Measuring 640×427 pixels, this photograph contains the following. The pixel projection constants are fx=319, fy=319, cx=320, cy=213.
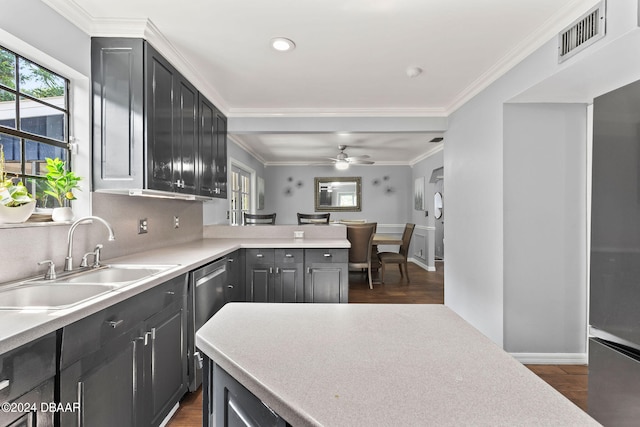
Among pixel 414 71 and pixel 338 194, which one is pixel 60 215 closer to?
pixel 414 71

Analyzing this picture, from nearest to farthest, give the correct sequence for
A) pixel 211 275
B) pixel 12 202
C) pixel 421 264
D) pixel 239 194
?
pixel 12 202 → pixel 211 275 → pixel 239 194 → pixel 421 264

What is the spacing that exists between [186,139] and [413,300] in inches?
137

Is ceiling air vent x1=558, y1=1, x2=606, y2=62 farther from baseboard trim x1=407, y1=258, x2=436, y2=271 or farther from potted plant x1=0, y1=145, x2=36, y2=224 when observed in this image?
baseboard trim x1=407, y1=258, x2=436, y2=271

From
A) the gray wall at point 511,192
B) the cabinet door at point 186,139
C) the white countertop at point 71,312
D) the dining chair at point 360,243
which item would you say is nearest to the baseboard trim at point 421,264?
the dining chair at point 360,243

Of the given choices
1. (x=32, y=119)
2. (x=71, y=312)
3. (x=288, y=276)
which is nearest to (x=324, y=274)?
(x=288, y=276)

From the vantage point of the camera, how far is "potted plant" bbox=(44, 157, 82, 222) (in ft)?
5.48

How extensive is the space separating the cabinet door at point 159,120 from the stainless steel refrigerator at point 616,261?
2513 mm

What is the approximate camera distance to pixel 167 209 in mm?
2875

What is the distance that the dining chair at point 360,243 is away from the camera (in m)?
4.77

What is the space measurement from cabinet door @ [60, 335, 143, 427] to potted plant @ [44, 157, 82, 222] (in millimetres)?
792

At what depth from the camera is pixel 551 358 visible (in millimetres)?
2574

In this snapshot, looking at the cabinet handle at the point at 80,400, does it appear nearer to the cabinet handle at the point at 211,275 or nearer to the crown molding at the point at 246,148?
the cabinet handle at the point at 211,275

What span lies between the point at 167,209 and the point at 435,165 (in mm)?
4908

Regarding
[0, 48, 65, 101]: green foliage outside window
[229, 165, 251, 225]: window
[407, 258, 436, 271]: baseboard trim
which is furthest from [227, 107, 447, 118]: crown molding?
[407, 258, 436, 271]: baseboard trim
